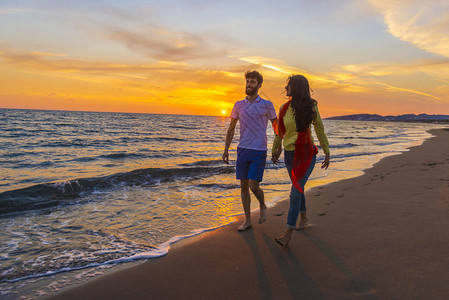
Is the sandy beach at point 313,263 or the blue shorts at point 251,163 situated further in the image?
the blue shorts at point 251,163

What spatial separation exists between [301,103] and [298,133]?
37 cm

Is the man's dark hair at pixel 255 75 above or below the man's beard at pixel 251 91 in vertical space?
above

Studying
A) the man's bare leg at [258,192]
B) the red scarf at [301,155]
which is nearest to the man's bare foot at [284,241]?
the red scarf at [301,155]

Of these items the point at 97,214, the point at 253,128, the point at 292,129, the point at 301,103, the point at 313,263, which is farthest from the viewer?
the point at 97,214

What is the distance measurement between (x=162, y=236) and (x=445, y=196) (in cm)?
506

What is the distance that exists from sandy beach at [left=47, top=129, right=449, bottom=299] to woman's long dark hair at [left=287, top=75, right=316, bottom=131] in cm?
153

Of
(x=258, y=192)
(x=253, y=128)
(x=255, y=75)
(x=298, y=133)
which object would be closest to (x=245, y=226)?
(x=258, y=192)

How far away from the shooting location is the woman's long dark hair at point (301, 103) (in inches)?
127

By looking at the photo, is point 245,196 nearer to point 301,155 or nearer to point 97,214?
point 301,155

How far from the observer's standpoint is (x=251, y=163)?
4000mm

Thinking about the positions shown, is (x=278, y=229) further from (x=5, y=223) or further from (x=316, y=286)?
(x=5, y=223)

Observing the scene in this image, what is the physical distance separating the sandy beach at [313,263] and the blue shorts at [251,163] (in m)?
0.85

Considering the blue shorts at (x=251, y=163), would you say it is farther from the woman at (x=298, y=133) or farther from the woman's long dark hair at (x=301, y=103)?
the woman's long dark hair at (x=301, y=103)

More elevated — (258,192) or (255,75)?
(255,75)
